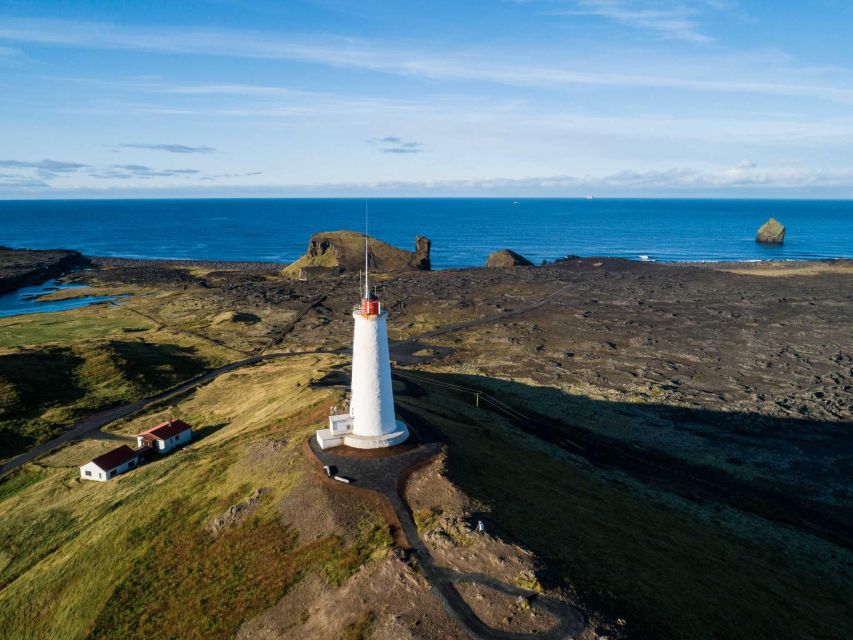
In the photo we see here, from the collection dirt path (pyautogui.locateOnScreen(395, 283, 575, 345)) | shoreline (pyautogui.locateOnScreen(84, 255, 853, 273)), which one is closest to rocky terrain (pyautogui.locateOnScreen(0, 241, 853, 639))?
dirt path (pyautogui.locateOnScreen(395, 283, 575, 345))

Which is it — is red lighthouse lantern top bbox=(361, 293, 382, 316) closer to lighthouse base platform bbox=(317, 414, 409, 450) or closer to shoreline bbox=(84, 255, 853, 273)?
lighthouse base platform bbox=(317, 414, 409, 450)

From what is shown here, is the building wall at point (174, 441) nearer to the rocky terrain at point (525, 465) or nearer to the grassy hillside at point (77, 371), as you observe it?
the rocky terrain at point (525, 465)

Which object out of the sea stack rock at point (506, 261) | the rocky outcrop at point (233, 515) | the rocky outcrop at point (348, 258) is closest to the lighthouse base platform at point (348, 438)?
the rocky outcrop at point (233, 515)

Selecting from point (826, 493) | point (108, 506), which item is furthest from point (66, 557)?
point (826, 493)

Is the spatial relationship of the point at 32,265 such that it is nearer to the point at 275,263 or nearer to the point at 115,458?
the point at 275,263

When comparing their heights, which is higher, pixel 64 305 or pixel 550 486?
pixel 550 486

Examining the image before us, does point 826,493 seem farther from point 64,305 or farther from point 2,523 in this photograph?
point 64,305
